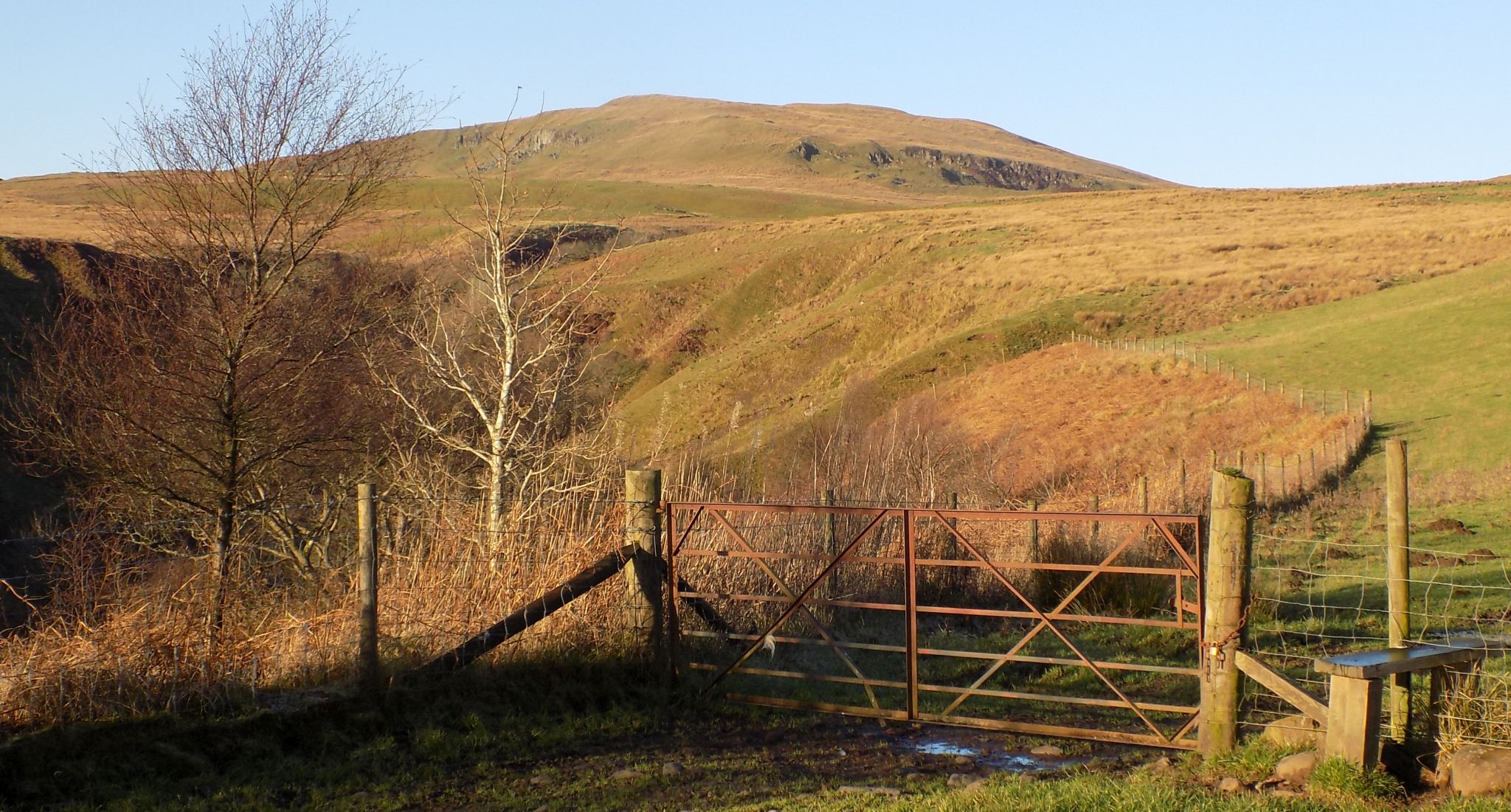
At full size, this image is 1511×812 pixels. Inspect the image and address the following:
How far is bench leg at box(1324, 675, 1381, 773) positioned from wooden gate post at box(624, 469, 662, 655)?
15.4 ft

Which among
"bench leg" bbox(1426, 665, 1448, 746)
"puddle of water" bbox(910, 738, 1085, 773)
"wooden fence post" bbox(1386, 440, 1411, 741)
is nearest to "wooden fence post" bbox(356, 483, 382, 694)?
"puddle of water" bbox(910, 738, 1085, 773)

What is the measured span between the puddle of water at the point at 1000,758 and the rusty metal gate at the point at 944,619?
0.25 m

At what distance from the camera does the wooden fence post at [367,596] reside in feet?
25.4

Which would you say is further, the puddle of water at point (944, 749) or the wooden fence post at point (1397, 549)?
the puddle of water at point (944, 749)

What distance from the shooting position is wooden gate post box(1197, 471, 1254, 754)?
22.2 feet

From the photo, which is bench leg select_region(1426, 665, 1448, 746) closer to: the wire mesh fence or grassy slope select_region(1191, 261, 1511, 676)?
the wire mesh fence

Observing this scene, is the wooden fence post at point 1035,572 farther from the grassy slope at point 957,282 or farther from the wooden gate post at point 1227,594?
the grassy slope at point 957,282

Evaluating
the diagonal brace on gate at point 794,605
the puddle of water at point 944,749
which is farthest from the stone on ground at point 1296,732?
the diagonal brace on gate at point 794,605

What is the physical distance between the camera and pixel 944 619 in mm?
12234

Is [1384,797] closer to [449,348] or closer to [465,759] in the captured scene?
[465,759]

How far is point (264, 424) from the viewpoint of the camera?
527 inches

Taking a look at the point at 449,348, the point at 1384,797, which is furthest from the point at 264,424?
the point at 1384,797

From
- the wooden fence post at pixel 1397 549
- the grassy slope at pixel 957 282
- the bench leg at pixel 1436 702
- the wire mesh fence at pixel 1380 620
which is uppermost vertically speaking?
the grassy slope at pixel 957 282

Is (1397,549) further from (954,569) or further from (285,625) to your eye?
(954,569)
